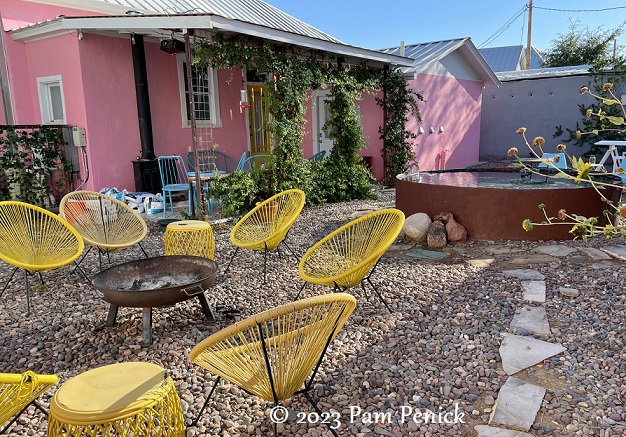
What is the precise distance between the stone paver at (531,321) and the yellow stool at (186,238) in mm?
2769

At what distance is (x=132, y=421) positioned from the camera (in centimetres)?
178

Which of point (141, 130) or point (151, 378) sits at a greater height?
point (141, 130)

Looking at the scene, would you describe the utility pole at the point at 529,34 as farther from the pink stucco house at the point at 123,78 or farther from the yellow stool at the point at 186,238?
the yellow stool at the point at 186,238

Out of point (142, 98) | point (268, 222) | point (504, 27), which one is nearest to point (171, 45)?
point (142, 98)

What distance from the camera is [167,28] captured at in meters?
6.00

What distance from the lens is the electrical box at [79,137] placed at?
23.6 feet

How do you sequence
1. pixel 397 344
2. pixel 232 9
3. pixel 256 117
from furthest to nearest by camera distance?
pixel 232 9
pixel 256 117
pixel 397 344

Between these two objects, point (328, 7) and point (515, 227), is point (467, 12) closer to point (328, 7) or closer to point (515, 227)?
point (328, 7)

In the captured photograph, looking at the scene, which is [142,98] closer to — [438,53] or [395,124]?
[395,124]

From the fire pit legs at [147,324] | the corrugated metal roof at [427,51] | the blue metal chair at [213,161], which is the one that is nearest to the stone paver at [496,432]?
the fire pit legs at [147,324]

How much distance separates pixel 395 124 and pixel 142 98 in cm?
529

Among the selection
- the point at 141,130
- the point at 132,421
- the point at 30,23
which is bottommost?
the point at 132,421

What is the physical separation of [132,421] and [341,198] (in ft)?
23.9

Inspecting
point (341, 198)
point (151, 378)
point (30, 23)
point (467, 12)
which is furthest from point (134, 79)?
point (467, 12)
